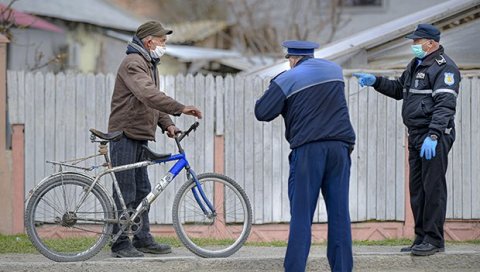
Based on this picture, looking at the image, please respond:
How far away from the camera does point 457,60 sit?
38.6 feet

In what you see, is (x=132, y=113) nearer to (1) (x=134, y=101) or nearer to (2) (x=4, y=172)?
(1) (x=134, y=101)

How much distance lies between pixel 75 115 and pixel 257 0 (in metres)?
15.6

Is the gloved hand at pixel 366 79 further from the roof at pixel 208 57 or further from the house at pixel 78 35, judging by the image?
the house at pixel 78 35

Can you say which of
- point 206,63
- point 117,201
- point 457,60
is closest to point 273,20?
point 206,63

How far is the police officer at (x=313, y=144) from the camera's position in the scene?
7613 millimetres

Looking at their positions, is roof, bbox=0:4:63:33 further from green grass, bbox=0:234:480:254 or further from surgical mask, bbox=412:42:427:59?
surgical mask, bbox=412:42:427:59

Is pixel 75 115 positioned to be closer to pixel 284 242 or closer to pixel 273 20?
pixel 284 242

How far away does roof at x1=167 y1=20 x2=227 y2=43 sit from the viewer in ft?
83.5

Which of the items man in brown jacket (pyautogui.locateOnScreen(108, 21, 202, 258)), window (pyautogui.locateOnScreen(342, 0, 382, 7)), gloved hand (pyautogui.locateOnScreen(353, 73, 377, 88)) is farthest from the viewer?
window (pyautogui.locateOnScreen(342, 0, 382, 7))

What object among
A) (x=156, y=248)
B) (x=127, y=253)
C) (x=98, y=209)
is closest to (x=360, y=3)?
(x=156, y=248)

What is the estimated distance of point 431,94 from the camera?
858cm

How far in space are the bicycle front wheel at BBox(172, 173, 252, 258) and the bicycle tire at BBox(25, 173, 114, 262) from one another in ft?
2.13

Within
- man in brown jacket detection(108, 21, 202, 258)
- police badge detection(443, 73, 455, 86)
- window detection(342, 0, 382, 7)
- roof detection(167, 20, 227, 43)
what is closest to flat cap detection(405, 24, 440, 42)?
police badge detection(443, 73, 455, 86)

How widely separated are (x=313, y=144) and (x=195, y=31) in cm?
1917
